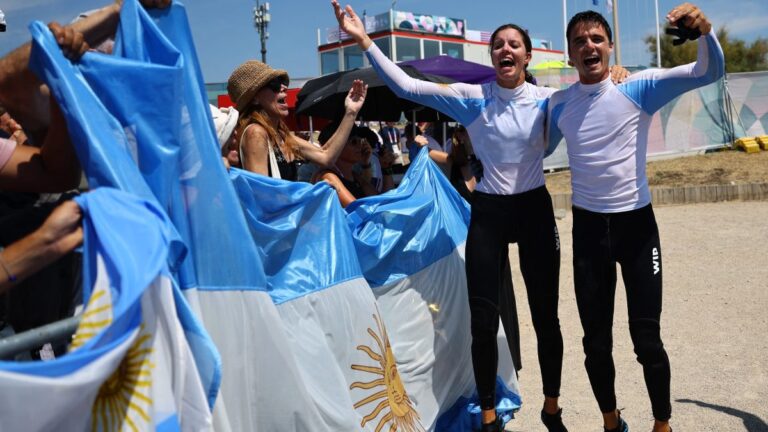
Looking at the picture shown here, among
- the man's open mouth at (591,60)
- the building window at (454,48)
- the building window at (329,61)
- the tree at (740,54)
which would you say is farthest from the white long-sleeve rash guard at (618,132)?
the building window at (454,48)

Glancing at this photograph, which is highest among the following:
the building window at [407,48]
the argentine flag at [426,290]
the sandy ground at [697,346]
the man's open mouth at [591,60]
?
the building window at [407,48]

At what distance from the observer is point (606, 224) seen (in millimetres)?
3746

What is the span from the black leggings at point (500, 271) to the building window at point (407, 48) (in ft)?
169

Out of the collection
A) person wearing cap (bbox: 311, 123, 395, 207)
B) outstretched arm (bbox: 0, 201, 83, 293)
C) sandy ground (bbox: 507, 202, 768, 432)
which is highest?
person wearing cap (bbox: 311, 123, 395, 207)

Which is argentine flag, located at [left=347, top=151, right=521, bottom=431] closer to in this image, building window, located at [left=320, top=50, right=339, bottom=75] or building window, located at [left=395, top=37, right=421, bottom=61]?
building window, located at [left=320, top=50, right=339, bottom=75]

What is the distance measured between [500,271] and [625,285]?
67cm

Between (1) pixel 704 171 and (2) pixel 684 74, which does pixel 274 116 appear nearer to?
(2) pixel 684 74

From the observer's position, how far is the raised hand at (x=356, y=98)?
4.23 meters

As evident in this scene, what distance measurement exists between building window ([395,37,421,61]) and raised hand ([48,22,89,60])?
53321 mm

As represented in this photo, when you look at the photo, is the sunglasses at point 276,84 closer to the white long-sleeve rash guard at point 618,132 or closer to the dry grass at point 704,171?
the white long-sleeve rash guard at point 618,132

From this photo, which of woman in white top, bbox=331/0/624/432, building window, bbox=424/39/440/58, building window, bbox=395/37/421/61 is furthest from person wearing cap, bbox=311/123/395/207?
building window, bbox=424/39/440/58

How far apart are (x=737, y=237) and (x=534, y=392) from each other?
5645mm

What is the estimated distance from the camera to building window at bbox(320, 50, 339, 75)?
5293 centimetres

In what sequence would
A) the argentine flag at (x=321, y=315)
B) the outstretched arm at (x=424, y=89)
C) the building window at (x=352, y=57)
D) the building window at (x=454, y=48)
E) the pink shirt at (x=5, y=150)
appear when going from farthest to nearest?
the building window at (x=454, y=48) → the building window at (x=352, y=57) → the outstretched arm at (x=424, y=89) → the argentine flag at (x=321, y=315) → the pink shirt at (x=5, y=150)
